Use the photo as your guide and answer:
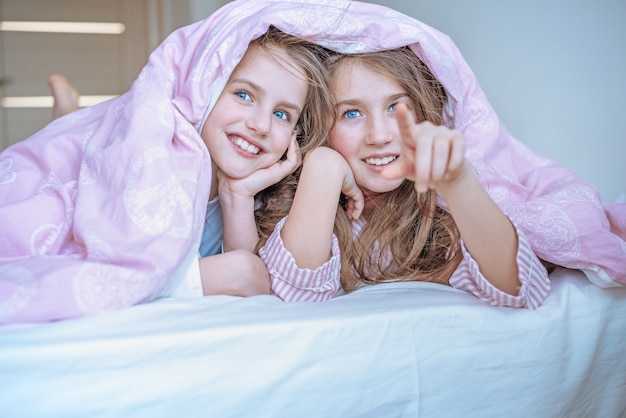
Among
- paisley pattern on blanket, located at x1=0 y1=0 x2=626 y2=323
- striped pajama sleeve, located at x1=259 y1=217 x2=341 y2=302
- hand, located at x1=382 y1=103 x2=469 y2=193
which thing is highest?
hand, located at x1=382 y1=103 x2=469 y2=193

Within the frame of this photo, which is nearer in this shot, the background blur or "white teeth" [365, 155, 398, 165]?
"white teeth" [365, 155, 398, 165]

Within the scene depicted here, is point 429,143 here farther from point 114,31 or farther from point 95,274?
point 114,31

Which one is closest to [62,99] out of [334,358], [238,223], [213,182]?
[213,182]

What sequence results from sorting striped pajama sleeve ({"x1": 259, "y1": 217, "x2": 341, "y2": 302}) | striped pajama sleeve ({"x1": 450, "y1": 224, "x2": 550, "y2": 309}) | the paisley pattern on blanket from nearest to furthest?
1. the paisley pattern on blanket
2. striped pajama sleeve ({"x1": 450, "y1": 224, "x2": 550, "y2": 309})
3. striped pajama sleeve ({"x1": 259, "y1": 217, "x2": 341, "y2": 302})

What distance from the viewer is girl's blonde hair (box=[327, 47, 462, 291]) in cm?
113

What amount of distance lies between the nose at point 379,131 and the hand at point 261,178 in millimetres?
148

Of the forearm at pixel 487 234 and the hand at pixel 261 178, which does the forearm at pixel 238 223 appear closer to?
the hand at pixel 261 178

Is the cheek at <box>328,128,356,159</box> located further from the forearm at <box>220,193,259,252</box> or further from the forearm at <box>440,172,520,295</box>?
the forearm at <box>440,172,520,295</box>

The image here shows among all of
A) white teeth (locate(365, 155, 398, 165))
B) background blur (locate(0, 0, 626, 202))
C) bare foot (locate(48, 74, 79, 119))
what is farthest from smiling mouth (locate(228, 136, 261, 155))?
background blur (locate(0, 0, 626, 202))

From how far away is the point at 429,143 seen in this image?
68 cm

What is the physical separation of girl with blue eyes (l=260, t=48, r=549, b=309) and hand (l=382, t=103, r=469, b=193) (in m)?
0.12

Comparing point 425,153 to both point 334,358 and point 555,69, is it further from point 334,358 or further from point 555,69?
point 555,69

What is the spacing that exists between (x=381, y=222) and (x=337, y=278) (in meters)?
0.18

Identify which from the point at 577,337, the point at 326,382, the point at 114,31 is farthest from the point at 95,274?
the point at 114,31
